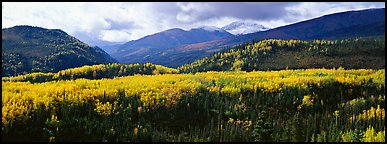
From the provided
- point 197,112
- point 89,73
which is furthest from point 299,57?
point 197,112

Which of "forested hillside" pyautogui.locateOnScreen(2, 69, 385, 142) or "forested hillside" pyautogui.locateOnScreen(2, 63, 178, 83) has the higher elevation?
Result: "forested hillside" pyautogui.locateOnScreen(2, 63, 178, 83)

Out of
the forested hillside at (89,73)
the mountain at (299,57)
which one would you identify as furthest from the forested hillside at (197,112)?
the mountain at (299,57)

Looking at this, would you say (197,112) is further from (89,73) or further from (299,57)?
(299,57)

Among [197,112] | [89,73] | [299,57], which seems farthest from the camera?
[299,57]

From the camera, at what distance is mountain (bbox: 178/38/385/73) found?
100 meters

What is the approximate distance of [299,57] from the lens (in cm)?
10750

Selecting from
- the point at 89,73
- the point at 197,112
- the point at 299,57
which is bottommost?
the point at 197,112

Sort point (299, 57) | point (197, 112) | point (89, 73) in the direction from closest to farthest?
point (197, 112) < point (89, 73) < point (299, 57)

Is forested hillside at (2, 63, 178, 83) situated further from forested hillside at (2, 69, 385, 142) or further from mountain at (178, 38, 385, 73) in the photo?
forested hillside at (2, 69, 385, 142)

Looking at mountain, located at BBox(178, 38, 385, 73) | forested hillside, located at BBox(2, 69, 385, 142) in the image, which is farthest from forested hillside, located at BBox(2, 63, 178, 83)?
forested hillside, located at BBox(2, 69, 385, 142)

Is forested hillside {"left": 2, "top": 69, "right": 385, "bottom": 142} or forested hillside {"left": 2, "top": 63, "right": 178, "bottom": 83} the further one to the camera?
forested hillside {"left": 2, "top": 63, "right": 178, "bottom": 83}

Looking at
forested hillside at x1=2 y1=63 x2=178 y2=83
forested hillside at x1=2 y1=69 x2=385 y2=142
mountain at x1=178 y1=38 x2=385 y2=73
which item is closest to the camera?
forested hillside at x1=2 y1=69 x2=385 y2=142

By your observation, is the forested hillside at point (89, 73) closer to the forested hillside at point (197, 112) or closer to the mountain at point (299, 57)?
the mountain at point (299, 57)

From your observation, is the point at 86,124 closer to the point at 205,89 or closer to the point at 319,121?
the point at 205,89
